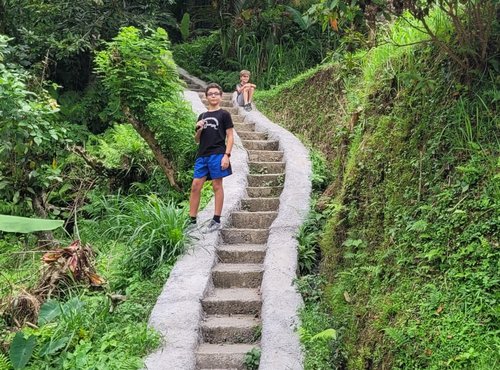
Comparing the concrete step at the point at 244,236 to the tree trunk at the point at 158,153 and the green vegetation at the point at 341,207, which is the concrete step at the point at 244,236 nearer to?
the green vegetation at the point at 341,207

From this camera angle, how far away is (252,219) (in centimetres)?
721

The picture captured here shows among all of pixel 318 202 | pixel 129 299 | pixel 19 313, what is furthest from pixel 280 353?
pixel 318 202

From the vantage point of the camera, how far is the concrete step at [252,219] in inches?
282

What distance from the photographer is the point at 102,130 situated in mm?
12938

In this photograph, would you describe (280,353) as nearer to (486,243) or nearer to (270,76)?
(486,243)

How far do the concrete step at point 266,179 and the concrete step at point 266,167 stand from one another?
1.05 ft

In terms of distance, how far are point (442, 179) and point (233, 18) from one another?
13034 mm

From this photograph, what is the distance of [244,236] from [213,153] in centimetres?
111

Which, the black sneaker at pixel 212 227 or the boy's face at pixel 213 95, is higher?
the boy's face at pixel 213 95

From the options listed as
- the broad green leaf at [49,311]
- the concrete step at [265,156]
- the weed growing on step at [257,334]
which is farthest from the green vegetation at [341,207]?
the concrete step at [265,156]

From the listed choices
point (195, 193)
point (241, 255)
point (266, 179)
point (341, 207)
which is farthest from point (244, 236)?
point (266, 179)

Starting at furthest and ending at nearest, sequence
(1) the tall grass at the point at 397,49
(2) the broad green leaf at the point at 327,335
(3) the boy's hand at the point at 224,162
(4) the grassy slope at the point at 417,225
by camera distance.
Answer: (3) the boy's hand at the point at 224,162 → (1) the tall grass at the point at 397,49 → (2) the broad green leaf at the point at 327,335 → (4) the grassy slope at the point at 417,225

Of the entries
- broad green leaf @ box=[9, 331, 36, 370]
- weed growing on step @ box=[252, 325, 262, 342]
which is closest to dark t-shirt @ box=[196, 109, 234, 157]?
weed growing on step @ box=[252, 325, 262, 342]

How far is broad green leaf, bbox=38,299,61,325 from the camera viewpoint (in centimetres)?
479
